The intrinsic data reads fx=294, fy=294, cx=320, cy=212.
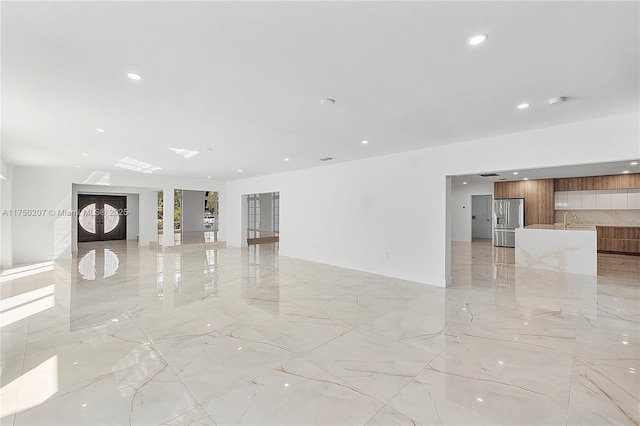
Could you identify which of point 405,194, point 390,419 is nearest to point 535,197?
point 405,194

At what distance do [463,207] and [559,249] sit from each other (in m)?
5.48

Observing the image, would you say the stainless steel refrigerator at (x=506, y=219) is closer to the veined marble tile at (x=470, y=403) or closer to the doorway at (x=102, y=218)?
the veined marble tile at (x=470, y=403)

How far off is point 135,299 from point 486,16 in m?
5.18

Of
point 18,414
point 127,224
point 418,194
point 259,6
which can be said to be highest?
point 259,6

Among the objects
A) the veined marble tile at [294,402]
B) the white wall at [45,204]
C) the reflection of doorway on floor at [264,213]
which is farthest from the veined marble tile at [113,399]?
the reflection of doorway on floor at [264,213]

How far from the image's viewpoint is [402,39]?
199 cm

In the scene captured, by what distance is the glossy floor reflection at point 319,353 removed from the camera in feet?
6.51

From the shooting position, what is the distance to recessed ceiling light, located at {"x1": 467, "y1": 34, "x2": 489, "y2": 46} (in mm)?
1957

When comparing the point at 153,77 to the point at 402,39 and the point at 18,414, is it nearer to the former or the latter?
the point at 402,39

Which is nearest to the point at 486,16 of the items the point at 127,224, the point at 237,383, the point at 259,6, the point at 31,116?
the point at 259,6

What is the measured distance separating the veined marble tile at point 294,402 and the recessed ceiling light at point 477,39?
257 centimetres

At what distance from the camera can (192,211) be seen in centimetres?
1517

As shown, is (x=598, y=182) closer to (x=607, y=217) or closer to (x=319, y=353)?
(x=607, y=217)

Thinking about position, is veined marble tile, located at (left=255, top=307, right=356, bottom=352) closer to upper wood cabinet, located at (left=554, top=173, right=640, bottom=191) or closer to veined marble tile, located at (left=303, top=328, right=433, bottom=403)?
veined marble tile, located at (left=303, top=328, right=433, bottom=403)
